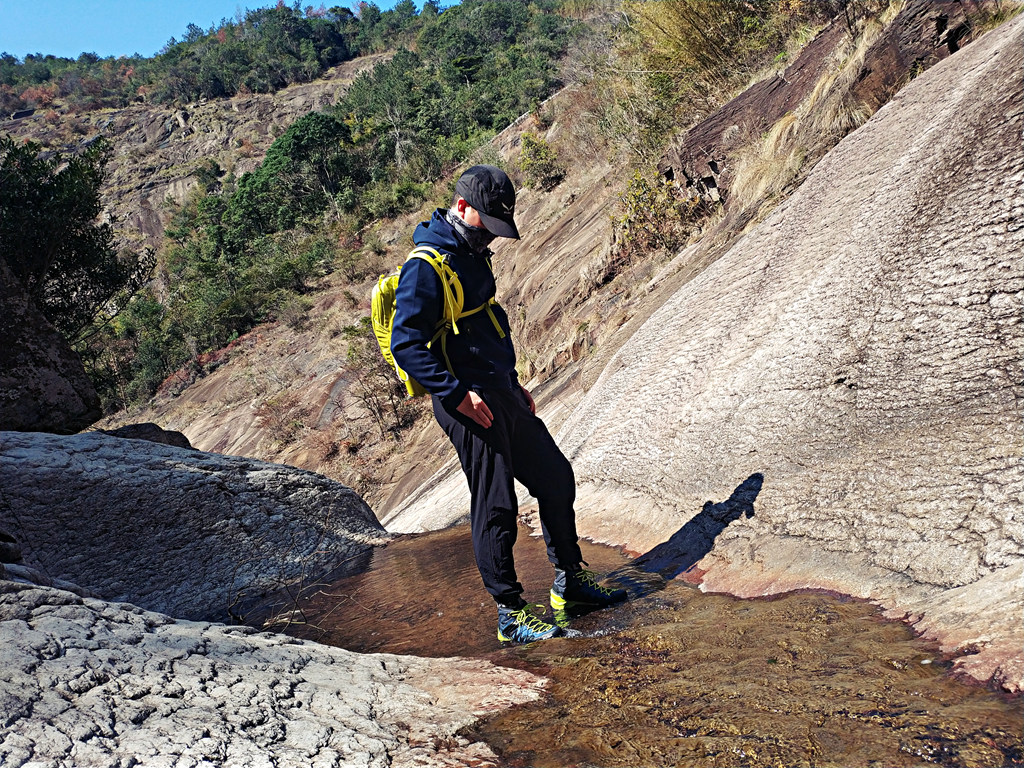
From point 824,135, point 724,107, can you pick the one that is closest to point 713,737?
point 824,135

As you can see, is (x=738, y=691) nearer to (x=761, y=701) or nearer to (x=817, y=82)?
(x=761, y=701)

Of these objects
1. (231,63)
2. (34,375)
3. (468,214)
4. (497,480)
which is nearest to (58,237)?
(34,375)

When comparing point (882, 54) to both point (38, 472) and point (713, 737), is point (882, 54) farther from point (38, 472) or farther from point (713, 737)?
point (38, 472)

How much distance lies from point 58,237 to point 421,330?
12263 millimetres

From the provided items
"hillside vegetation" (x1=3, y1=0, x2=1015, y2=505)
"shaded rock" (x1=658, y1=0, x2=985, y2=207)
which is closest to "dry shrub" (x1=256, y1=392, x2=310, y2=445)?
"hillside vegetation" (x1=3, y1=0, x2=1015, y2=505)

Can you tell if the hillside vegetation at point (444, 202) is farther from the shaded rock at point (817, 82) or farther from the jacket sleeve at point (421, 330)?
the jacket sleeve at point (421, 330)

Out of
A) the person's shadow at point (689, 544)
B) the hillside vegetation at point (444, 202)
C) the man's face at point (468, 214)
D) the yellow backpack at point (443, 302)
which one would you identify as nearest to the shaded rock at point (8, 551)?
the yellow backpack at point (443, 302)

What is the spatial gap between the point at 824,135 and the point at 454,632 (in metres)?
5.30

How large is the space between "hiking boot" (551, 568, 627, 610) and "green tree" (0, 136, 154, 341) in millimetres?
11462

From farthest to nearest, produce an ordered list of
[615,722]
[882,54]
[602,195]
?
[602,195] < [882,54] < [615,722]

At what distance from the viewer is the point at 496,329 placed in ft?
9.93

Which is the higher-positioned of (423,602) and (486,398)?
(486,398)

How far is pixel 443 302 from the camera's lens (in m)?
2.79

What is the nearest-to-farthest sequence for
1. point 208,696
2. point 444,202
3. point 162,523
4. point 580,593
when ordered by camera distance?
point 208,696 → point 580,593 → point 162,523 → point 444,202
